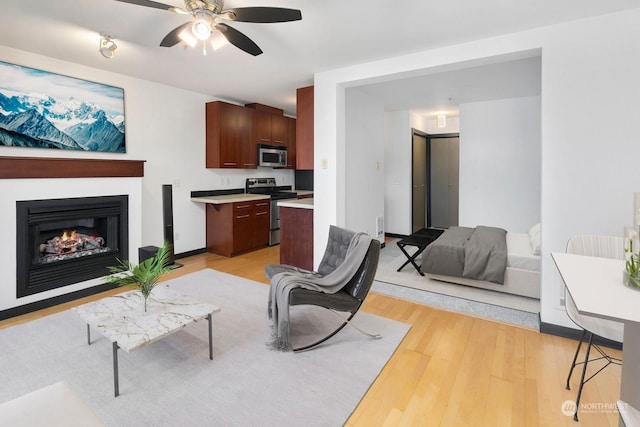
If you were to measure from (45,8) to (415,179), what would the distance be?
19.9 feet

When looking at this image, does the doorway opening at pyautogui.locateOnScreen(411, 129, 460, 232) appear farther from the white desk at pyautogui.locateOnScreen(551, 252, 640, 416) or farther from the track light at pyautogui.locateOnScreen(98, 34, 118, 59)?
the track light at pyautogui.locateOnScreen(98, 34, 118, 59)

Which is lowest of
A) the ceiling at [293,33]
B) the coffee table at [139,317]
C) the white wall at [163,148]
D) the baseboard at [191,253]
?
the baseboard at [191,253]

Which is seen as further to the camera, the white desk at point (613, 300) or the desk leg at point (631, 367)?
the desk leg at point (631, 367)

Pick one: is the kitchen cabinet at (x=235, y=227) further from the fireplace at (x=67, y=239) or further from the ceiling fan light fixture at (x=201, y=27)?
the ceiling fan light fixture at (x=201, y=27)

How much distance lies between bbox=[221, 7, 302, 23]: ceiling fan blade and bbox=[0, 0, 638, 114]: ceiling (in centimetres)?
30

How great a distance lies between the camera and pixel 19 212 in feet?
10.3

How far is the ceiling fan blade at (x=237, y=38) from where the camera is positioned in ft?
7.64

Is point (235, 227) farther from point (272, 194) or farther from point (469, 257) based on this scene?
point (469, 257)

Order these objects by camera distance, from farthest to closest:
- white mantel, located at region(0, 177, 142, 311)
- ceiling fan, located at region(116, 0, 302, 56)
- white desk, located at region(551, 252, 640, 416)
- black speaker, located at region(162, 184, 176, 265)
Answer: black speaker, located at region(162, 184, 176, 265), white mantel, located at region(0, 177, 142, 311), ceiling fan, located at region(116, 0, 302, 56), white desk, located at region(551, 252, 640, 416)

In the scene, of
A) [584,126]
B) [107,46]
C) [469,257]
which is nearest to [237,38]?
[107,46]

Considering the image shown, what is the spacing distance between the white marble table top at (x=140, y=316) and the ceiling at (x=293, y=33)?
2162 millimetres

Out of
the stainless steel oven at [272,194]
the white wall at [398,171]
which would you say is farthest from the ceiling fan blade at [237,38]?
the white wall at [398,171]

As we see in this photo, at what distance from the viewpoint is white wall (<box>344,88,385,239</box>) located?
15.4ft

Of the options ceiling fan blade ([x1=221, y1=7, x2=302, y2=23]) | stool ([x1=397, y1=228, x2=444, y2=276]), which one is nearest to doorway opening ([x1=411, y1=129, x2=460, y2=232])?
stool ([x1=397, y1=228, x2=444, y2=276])
